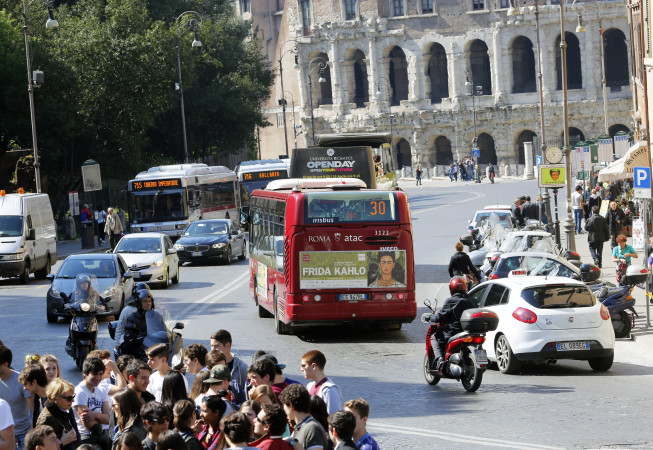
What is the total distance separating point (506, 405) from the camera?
547 inches

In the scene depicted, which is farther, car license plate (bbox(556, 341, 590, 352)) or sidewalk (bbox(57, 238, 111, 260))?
sidewalk (bbox(57, 238, 111, 260))

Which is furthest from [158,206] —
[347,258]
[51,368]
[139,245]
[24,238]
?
[51,368]

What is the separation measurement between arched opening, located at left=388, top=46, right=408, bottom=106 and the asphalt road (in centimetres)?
7778

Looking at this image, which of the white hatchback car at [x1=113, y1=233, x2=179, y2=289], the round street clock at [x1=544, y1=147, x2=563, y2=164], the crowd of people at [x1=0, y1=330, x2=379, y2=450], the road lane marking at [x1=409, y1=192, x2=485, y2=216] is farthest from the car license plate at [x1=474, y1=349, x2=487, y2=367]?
the road lane marking at [x1=409, y1=192, x2=485, y2=216]

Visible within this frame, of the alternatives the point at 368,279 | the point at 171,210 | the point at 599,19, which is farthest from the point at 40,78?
the point at 599,19

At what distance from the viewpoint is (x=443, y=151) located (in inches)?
4060

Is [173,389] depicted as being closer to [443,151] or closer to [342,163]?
[342,163]

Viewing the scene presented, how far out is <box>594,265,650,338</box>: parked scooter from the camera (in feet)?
62.0

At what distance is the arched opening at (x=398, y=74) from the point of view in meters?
105

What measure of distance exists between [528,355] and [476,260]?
12290 millimetres

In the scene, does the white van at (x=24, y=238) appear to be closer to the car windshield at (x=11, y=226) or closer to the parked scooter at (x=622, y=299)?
the car windshield at (x=11, y=226)

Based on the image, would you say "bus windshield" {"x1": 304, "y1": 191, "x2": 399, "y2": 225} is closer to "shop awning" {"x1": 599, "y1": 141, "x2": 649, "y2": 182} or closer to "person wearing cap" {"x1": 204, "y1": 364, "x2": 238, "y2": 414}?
"person wearing cap" {"x1": 204, "y1": 364, "x2": 238, "y2": 414}

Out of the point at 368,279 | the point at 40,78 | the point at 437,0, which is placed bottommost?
the point at 368,279

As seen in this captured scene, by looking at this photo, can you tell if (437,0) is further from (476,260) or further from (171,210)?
(476,260)
